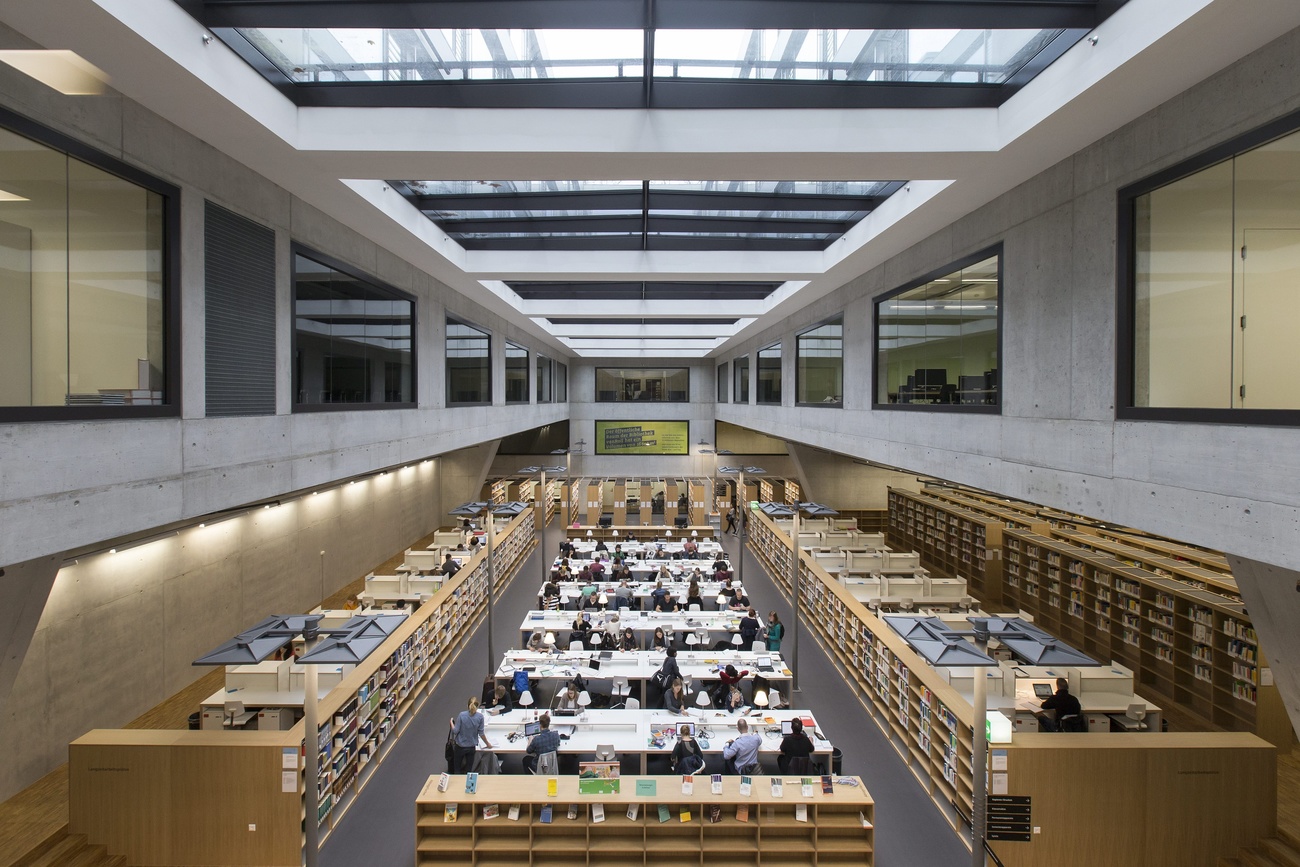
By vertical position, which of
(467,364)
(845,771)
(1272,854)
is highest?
(467,364)

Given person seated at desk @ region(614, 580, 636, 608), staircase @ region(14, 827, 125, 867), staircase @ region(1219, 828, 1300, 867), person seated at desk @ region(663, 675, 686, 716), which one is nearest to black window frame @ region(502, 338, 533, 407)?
person seated at desk @ region(614, 580, 636, 608)

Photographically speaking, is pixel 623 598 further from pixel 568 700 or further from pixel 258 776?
pixel 258 776

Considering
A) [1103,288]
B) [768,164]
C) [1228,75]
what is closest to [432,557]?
[768,164]

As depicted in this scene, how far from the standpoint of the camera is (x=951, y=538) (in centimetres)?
1608

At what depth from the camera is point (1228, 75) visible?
3.70m

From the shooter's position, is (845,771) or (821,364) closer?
(845,771)

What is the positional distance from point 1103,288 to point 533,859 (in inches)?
269

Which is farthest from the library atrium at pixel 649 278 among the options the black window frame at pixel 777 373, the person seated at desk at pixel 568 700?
the black window frame at pixel 777 373

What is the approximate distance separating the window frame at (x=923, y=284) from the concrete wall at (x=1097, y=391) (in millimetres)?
80

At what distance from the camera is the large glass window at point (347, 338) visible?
273 inches

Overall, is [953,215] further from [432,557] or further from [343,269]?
[432,557]

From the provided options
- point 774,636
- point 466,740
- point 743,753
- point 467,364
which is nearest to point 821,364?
point 774,636

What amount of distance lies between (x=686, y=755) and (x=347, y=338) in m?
6.26

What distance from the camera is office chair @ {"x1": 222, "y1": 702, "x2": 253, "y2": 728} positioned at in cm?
673
